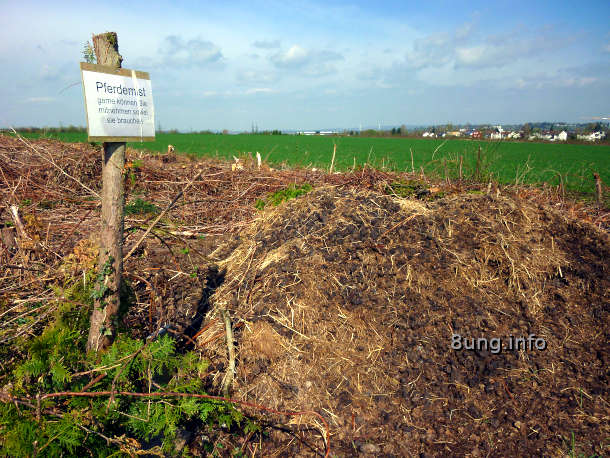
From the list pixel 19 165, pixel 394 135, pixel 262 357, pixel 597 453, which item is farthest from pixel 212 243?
pixel 394 135

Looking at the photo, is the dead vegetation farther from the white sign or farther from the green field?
the green field

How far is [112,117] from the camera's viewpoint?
7.25 ft

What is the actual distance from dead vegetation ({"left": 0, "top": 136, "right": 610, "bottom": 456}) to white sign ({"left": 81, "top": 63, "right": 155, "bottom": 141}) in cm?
80

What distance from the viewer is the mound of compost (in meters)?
2.62

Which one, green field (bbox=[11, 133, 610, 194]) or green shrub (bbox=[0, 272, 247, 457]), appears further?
green field (bbox=[11, 133, 610, 194])

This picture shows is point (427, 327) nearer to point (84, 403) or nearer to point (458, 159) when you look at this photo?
point (84, 403)

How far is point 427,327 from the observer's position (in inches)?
122

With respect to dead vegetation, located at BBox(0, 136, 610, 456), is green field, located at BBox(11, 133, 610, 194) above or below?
above
